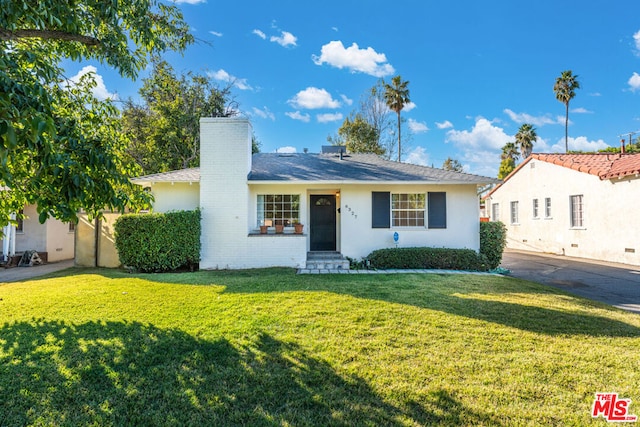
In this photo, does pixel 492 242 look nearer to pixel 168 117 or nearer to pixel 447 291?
pixel 447 291

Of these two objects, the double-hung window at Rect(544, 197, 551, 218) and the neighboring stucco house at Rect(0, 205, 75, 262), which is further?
the double-hung window at Rect(544, 197, 551, 218)

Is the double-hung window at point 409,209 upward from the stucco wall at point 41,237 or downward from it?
upward

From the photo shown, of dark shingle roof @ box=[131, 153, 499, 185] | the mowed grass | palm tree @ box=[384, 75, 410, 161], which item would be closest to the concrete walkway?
dark shingle roof @ box=[131, 153, 499, 185]

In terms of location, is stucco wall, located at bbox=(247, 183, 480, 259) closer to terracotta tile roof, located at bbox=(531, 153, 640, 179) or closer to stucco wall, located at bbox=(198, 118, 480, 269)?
stucco wall, located at bbox=(198, 118, 480, 269)

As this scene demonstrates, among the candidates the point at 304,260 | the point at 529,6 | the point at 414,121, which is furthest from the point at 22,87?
the point at 414,121

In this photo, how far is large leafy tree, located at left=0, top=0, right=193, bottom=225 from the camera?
249 cm

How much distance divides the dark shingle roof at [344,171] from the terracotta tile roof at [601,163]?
6.15m

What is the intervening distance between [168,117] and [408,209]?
16833 millimetres

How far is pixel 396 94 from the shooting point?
87.1 feet

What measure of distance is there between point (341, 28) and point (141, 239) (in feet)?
43.1

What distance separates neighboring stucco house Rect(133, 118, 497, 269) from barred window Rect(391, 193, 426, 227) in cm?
4

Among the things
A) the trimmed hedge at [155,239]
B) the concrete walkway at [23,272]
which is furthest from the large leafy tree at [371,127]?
the concrete walkway at [23,272]

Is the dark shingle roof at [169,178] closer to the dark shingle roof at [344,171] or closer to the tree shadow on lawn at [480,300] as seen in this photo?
the dark shingle roof at [344,171]

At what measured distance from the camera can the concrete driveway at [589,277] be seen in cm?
704
